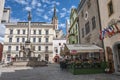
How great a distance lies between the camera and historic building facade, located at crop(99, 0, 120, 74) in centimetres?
1237

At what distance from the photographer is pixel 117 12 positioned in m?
12.3

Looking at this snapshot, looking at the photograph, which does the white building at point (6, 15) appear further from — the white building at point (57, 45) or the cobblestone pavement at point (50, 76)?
the cobblestone pavement at point (50, 76)

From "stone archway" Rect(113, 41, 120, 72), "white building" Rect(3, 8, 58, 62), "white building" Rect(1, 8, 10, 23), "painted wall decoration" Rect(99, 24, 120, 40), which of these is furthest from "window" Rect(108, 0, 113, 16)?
"white building" Rect(1, 8, 10, 23)

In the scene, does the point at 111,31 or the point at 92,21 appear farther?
the point at 92,21

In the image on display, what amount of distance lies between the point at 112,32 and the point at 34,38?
153 feet

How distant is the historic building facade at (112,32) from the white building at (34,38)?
4168 cm

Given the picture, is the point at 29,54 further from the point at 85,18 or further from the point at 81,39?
the point at 85,18

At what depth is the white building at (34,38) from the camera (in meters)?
54.7

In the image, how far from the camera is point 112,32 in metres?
12.8

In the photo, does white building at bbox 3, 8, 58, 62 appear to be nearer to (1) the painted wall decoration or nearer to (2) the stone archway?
(1) the painted wall decoration

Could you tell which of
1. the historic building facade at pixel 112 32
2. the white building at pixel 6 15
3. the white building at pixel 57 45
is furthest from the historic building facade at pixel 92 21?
the white building at pixel 6 15

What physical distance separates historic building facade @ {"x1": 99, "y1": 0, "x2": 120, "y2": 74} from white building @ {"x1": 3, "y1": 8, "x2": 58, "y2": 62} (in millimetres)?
41683

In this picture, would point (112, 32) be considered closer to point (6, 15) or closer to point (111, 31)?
point (111, 31)

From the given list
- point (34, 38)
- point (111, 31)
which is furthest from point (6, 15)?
point (111, 31)
